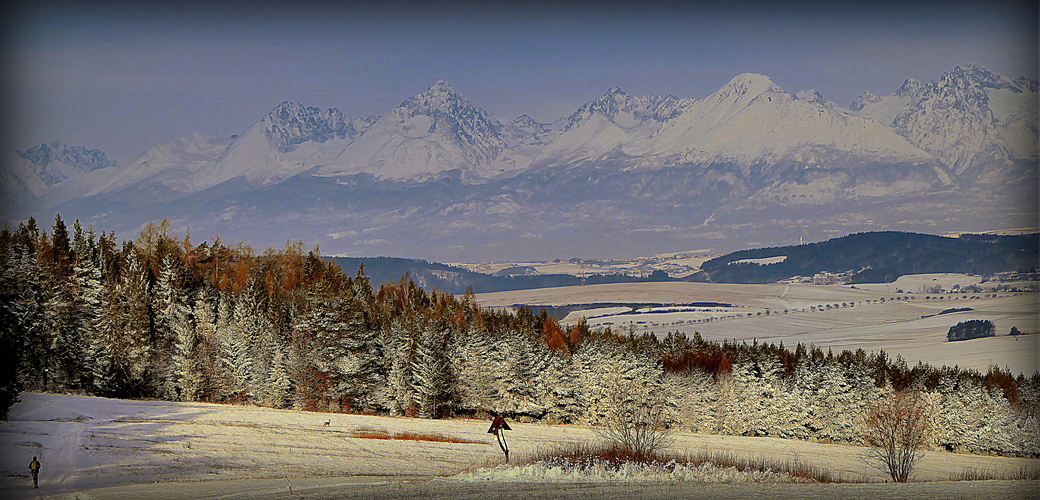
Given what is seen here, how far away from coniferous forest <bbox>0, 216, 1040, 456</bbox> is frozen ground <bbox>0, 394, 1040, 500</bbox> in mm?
13752

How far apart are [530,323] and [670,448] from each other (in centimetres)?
6309

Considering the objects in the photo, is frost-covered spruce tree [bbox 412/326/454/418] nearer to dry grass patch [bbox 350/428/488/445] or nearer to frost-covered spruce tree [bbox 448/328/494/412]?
frost-covered spruce tree [bbox 448/328/494/412]

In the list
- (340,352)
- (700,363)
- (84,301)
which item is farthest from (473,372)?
(84,301)

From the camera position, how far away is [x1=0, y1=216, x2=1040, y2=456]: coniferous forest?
92250 mm

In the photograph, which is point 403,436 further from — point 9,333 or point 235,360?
point 235,360

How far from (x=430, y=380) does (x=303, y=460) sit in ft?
139

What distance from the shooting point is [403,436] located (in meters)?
67.1

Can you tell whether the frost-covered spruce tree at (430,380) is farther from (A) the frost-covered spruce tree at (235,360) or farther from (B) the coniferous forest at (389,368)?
(A) the frost-covered spruce tree at (235,360)

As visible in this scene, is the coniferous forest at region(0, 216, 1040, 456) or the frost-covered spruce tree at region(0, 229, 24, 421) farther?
the coniferous forest at region(0, 216, 1040, 456)

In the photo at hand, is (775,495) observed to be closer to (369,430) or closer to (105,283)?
(369,430)

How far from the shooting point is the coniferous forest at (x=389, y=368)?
3632 inches

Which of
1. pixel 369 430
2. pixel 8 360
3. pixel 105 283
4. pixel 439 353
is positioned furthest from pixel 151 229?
pixel 8 360

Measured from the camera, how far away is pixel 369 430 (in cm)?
7000

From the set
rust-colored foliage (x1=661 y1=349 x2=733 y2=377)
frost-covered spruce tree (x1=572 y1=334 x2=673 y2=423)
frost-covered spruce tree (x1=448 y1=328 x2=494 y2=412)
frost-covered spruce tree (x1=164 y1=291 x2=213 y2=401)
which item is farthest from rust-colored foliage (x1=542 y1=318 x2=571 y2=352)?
frost-covered spruce tree (x1=164 y1=291 x2=213 y2=401)
